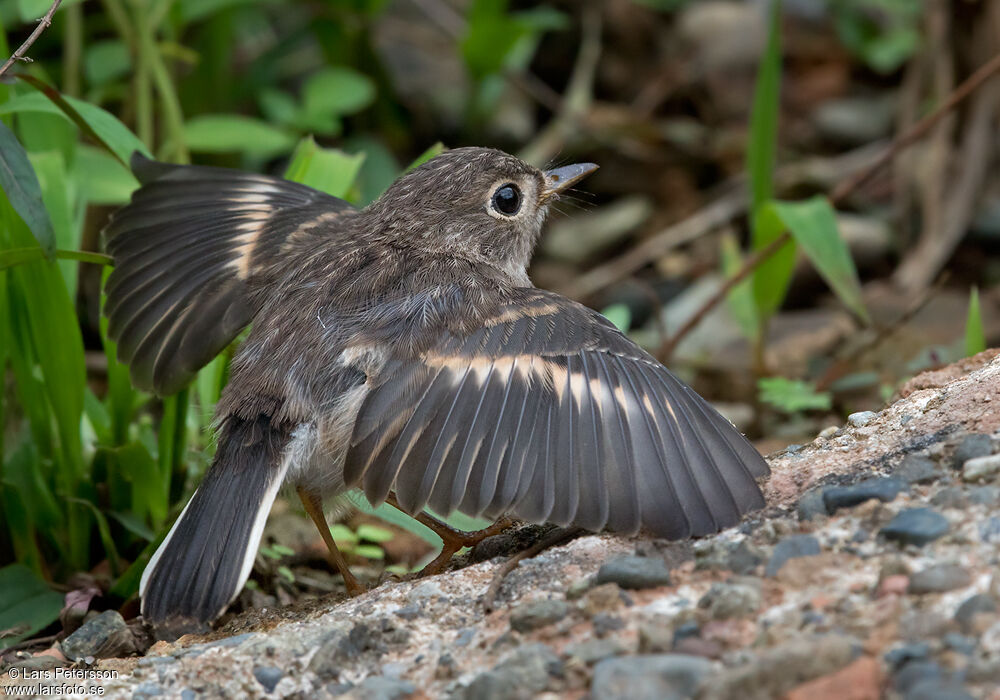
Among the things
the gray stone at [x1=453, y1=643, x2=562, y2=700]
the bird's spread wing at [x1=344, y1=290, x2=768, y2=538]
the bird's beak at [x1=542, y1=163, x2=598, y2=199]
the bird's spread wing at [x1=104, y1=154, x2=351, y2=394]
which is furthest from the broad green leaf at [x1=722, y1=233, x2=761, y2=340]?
the gray stone at [x1=453, y1=643, x2=562, y2=700]

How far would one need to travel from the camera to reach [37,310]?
12.2ft

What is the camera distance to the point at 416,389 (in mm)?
3039

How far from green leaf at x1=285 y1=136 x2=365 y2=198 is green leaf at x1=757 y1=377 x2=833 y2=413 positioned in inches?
74.7

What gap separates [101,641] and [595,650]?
60.2 inches

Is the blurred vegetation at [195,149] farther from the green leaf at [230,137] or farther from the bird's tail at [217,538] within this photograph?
the bird's tail at [217,538]

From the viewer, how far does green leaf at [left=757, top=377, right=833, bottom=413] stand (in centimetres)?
463

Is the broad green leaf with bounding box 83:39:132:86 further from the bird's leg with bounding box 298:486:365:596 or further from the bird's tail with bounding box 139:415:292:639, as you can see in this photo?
the bird's tail with bounding box 139:415:292:639

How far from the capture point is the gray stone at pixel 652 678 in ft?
7.02

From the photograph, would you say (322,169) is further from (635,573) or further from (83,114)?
(635,573)

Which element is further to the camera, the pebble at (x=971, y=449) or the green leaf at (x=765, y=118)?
the green leaf at (x=765, y=118)

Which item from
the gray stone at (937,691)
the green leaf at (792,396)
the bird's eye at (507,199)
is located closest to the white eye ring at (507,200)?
the bird's eye at (507,199)

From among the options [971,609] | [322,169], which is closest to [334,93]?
[322,169]

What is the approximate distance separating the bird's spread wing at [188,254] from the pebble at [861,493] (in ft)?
6.49

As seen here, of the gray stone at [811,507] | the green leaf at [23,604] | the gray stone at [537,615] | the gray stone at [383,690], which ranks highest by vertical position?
the gray stone at [811,507]
